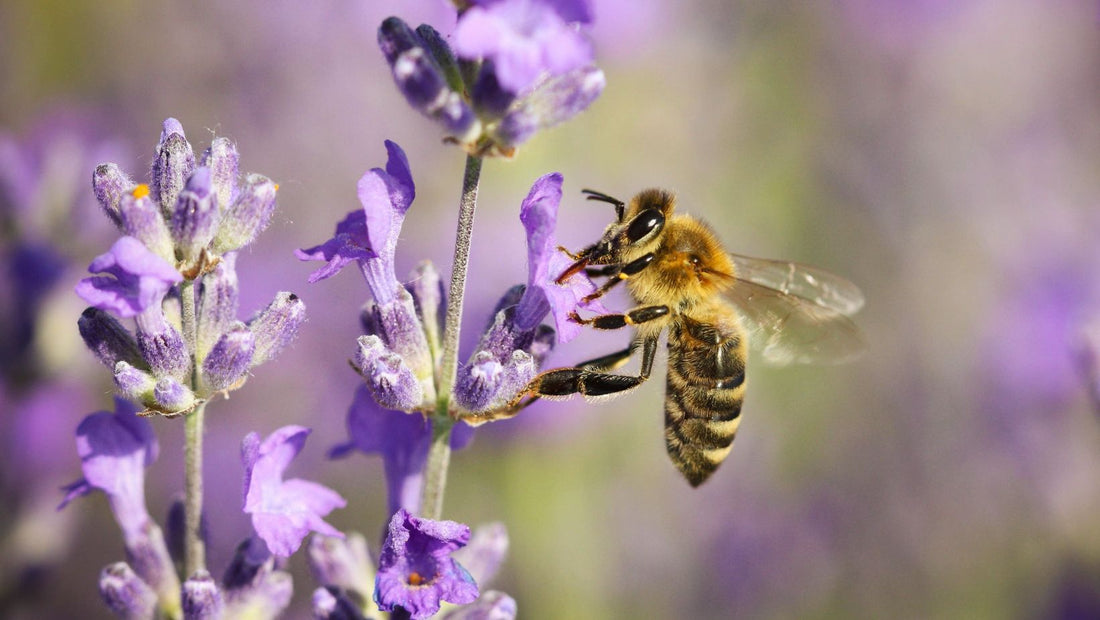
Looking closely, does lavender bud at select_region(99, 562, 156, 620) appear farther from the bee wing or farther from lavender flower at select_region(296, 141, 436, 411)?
the bee wing

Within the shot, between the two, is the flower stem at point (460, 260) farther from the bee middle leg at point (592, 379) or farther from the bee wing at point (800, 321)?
the bee wing at point (800, 321)

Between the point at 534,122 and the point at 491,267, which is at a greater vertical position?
the point at 491,267

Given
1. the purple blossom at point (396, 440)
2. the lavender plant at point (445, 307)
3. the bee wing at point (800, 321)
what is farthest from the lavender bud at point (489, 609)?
the bee wing at point (800, 321)

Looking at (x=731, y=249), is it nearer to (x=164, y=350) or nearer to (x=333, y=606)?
(x=333, y=606)

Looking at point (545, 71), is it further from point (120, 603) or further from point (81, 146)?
point (81, 146)

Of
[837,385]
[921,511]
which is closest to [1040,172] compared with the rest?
[837,385]

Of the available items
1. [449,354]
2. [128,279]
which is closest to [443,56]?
[449,354]
